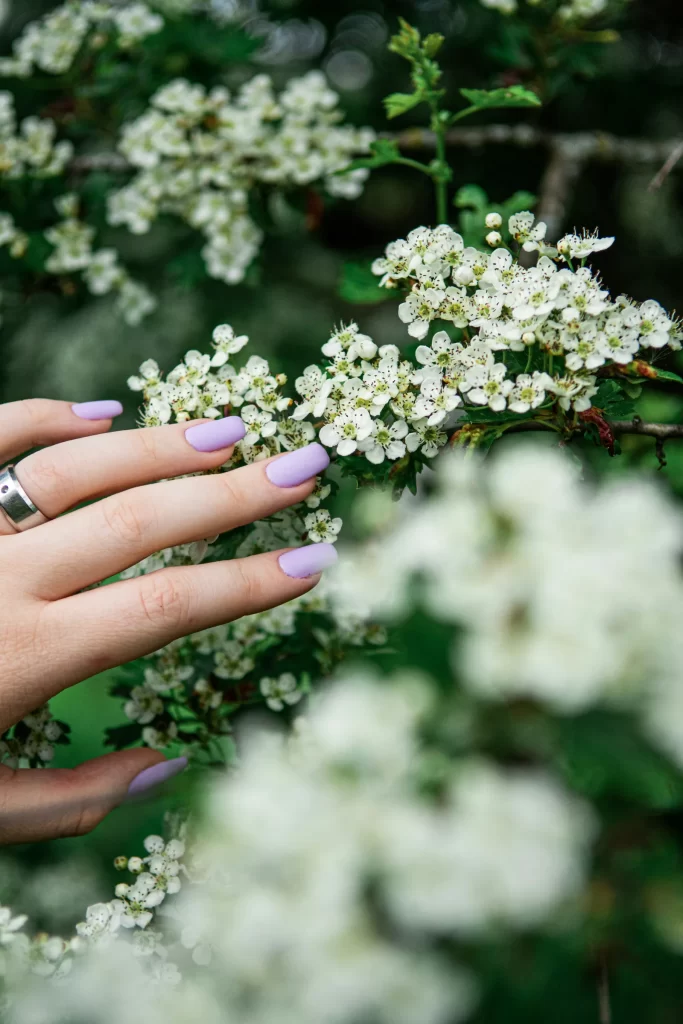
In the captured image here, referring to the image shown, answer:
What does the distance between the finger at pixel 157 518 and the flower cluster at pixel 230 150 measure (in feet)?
4.34

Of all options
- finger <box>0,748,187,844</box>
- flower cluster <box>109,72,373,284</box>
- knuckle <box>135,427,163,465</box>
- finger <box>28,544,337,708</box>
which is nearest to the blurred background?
flower cluster <box>109,72,373,284</box>

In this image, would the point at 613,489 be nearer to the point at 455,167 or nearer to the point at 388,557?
the point at 388,557

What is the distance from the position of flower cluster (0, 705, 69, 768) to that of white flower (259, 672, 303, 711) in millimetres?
418

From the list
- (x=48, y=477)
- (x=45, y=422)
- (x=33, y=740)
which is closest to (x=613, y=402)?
(x=48, y=477)

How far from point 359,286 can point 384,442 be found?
0.65m

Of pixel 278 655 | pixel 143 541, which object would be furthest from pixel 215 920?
pixel 278 655

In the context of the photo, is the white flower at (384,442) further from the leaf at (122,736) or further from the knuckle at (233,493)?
the leaf at (122,736)

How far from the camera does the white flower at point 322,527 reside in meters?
1.38

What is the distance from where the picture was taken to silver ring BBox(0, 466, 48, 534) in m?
1.49

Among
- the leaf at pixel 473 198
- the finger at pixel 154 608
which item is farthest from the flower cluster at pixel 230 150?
the finger at pixel 154 608

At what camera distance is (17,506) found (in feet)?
4.91

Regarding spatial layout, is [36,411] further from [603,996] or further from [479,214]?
[603,996]

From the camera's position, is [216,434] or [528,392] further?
[216,434]

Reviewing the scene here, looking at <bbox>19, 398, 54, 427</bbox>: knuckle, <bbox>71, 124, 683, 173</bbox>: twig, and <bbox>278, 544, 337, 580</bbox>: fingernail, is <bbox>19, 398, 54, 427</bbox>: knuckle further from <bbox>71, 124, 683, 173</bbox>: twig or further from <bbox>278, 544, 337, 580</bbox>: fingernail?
<bbox>71, 124, 683, 173</bbox>: twig
